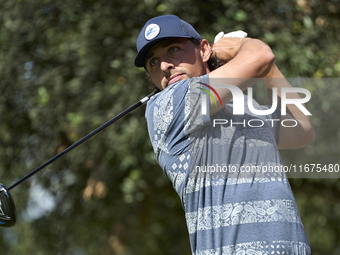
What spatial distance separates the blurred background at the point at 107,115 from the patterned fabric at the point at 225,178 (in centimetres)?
276

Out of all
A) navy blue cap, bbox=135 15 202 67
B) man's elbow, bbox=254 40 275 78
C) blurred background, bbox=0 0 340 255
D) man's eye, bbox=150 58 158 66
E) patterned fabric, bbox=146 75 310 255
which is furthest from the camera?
blurred background, bbox=0 0 340 255

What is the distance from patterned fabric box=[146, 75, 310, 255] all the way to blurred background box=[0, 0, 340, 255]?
9.05 ft

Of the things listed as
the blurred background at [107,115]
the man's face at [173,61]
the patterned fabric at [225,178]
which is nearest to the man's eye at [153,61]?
the man's face at [173,61]

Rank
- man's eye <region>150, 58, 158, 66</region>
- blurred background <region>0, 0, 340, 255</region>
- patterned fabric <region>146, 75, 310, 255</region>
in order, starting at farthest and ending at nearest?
blurred background <region>0, 0, 340, 255</region> < man's eye <region>150, 58, 158, 66</region> < patterned fabric <region>146, 75, 310, 255</region>

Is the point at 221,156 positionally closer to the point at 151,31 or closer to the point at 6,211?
the point at 151,31

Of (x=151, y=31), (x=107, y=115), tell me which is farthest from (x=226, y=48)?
(x=107, y=115)

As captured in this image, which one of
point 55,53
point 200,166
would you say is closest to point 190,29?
point 200,166

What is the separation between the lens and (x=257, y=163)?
1.87 m

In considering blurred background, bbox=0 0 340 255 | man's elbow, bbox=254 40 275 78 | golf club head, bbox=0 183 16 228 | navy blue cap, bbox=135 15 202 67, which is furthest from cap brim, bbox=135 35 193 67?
blurred background, bbox=0 0 340 255

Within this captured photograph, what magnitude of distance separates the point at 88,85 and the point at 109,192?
1.30m

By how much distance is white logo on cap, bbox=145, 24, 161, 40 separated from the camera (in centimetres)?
214

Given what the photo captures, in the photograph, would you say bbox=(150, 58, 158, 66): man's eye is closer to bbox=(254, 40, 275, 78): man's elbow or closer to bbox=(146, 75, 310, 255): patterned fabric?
bbox=(146, 75, 310, 255): patterned fabric

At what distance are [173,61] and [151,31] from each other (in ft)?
0.56

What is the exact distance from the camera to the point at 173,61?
86.5 inches
